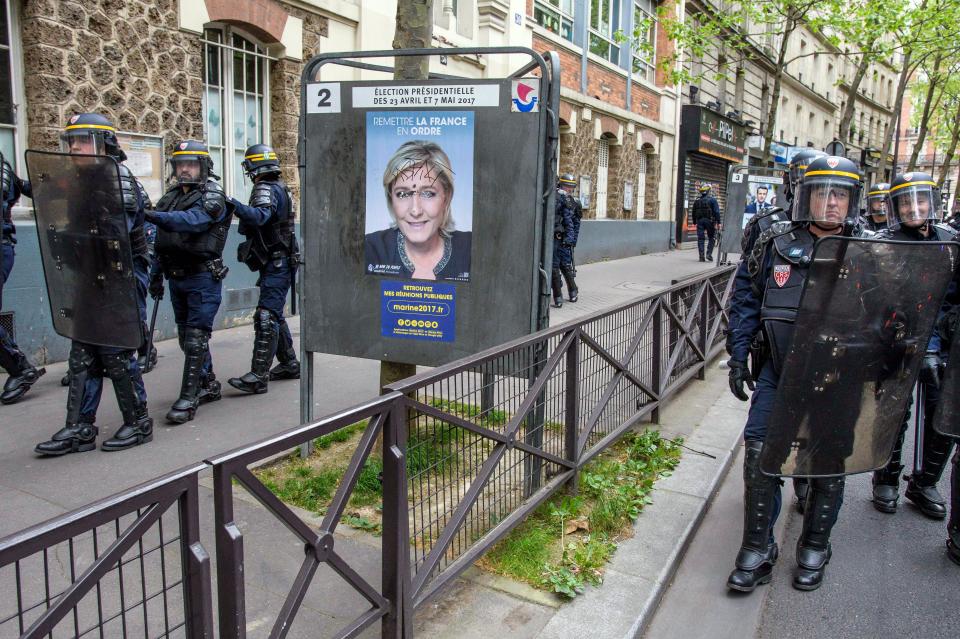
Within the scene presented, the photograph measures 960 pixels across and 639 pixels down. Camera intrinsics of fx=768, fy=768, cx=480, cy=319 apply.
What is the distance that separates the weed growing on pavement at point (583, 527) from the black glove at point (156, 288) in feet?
11.2

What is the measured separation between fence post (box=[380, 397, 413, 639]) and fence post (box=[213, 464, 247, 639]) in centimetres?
66

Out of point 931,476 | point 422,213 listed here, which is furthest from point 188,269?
point 931,476

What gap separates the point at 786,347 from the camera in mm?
3488

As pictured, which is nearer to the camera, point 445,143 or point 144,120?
→ point 445,143

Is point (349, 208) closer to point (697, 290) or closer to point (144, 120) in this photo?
point (697, 290)

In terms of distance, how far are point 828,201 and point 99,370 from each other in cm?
424

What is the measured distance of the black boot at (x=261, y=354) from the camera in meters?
6.11

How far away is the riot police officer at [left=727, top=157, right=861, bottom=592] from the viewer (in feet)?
11.6

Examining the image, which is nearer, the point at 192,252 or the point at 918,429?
the point at 918,429

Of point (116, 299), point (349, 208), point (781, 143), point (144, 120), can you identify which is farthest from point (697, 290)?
point (781, 143)

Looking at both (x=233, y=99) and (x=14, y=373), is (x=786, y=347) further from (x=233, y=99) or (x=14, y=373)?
(x=233, y=99)

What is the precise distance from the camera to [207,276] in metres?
5.50

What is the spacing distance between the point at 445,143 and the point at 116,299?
2113 millimetres

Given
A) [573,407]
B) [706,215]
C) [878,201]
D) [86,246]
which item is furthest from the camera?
[706,215]
